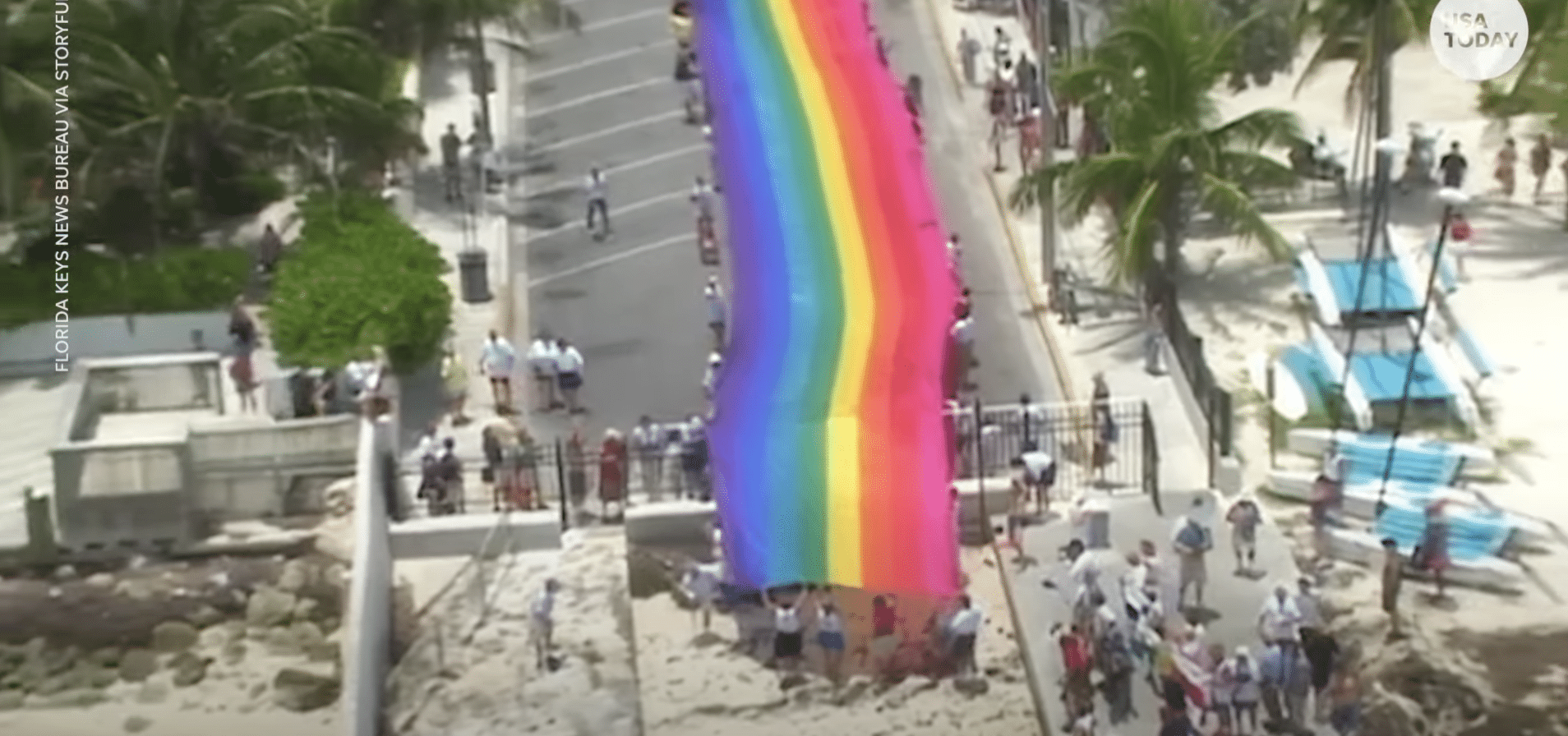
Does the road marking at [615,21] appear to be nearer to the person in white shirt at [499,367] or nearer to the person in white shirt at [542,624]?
the person in white shirt at [499,367]

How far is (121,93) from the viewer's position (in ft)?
151

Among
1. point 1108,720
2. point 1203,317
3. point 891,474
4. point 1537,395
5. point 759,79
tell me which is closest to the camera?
point 1108,720

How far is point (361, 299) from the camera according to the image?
42344 millimetres

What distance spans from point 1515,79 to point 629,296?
47.7 feet

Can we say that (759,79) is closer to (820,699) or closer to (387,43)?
(387,43)

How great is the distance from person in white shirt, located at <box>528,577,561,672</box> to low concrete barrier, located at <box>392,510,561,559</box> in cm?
202

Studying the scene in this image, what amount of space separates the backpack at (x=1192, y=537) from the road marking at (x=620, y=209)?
Answer: 15037mm

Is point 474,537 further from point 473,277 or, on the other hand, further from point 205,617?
point 473,277

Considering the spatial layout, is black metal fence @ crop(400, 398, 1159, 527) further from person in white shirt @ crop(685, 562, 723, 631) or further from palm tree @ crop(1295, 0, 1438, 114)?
palm tree @ crop(1295, 0, 1438, 114)

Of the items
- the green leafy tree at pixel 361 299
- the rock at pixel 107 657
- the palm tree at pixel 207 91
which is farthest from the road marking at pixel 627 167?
the rock at pixel 107 657

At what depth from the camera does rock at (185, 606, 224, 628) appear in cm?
3825

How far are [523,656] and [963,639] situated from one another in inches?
202

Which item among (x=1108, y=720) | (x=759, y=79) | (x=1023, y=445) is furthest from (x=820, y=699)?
(x=759, y=79)

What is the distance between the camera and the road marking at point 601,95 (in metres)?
54.8
